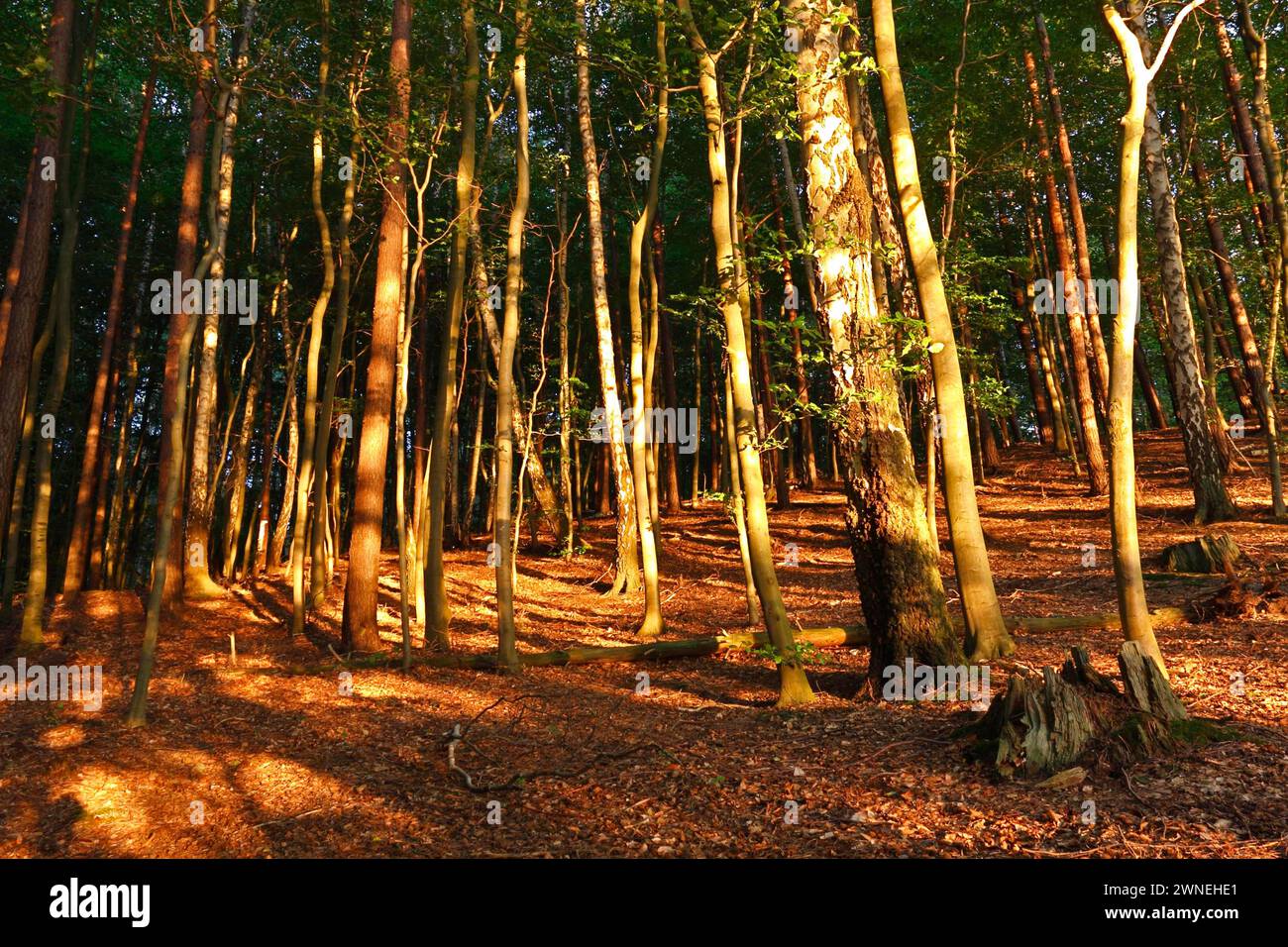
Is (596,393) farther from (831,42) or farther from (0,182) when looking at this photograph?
(831,42)

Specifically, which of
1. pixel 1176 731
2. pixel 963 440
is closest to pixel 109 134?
pixel 963 440

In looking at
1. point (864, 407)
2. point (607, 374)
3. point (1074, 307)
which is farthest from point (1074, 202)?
point (864, 407)

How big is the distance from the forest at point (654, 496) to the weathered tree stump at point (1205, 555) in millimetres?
58

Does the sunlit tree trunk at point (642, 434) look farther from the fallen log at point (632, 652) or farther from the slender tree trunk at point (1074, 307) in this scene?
the slender tree trunk at point (1074, 307)

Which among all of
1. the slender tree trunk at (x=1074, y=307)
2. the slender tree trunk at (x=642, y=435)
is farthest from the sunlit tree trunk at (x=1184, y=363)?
the slender tree trunk at (x=642, y=435)

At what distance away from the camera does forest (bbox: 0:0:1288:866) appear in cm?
493

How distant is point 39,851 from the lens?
4.55m

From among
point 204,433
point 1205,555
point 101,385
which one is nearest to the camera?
point 1205,555

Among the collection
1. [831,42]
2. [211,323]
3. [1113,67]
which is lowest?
[211,323]

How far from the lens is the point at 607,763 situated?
5891mm

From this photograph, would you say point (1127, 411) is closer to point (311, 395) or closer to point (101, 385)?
point (311, 395)

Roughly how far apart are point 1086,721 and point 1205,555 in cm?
687

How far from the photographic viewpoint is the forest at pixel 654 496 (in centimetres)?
493
